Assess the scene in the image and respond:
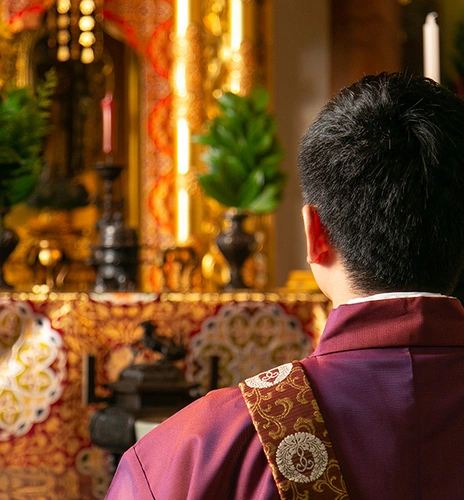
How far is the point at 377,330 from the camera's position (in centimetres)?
88

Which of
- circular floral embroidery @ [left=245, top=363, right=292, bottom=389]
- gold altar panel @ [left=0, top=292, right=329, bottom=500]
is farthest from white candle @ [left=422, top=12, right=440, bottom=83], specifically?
gold altar panel @ [left=0, top=292, right=329, bottom=500]

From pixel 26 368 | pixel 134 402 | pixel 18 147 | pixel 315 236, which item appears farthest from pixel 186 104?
pixel 315 236

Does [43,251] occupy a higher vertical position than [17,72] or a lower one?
lower

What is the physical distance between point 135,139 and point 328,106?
137 inches

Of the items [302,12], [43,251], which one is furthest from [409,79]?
[302,12]

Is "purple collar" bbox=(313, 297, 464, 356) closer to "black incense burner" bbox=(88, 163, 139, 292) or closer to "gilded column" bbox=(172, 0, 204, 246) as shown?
"black incense burner" bbox=(88, 163, 139, 292)

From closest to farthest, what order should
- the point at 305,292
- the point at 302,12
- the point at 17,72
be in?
1. the point at 305,292
2. the point at 17,72
3. the point at 302,12

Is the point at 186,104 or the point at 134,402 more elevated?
the point at 186,104

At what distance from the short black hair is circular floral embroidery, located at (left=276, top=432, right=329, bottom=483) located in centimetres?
15

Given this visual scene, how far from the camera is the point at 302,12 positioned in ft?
15.8

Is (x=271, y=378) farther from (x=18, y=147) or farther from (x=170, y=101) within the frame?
(x=170, y=101)

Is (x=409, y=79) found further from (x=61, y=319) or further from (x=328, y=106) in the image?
(x=61, y=319)

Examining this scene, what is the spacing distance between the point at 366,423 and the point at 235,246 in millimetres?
1999

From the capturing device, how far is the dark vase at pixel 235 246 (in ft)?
9.34
